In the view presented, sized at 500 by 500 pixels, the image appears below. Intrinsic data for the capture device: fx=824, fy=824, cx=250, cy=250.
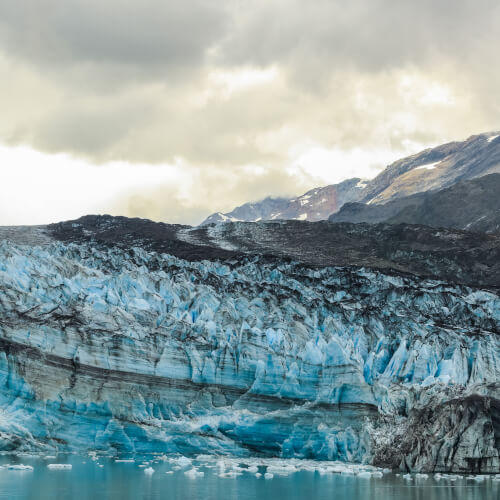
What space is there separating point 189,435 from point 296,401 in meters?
4.37

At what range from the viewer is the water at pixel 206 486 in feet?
78.2

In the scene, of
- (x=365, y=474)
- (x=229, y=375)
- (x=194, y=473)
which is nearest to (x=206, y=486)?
(x=194, y=473)

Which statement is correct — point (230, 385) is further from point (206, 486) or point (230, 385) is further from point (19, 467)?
point (19, 467)

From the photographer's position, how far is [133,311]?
36.2m

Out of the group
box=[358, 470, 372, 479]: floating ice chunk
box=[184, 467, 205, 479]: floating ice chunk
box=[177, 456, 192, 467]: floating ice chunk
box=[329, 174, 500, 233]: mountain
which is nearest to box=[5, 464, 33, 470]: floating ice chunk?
box=[184, 467, 205, 479]: floating ice chunk

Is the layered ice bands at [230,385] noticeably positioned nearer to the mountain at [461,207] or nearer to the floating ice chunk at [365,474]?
the floating ice chunk at [365,474]

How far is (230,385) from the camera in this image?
33000mm

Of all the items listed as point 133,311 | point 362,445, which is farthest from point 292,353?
point 133,311

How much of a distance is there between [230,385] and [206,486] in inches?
308

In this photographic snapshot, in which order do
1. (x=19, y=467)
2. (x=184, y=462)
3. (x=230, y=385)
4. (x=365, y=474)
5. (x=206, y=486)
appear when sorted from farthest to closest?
(x=230, y=385), (x=184, y=462), (x=365, y=474), (x=19, y=467), (x=206, y=486)

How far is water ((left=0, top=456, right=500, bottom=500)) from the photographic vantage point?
78.2ft

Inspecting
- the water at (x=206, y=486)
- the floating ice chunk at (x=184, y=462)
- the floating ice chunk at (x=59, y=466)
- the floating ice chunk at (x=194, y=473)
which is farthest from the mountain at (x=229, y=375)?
the floating ice chunk at (x=194, y=473)

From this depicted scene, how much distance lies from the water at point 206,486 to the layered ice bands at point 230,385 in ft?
6.95

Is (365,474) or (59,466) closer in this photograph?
(59,466)
